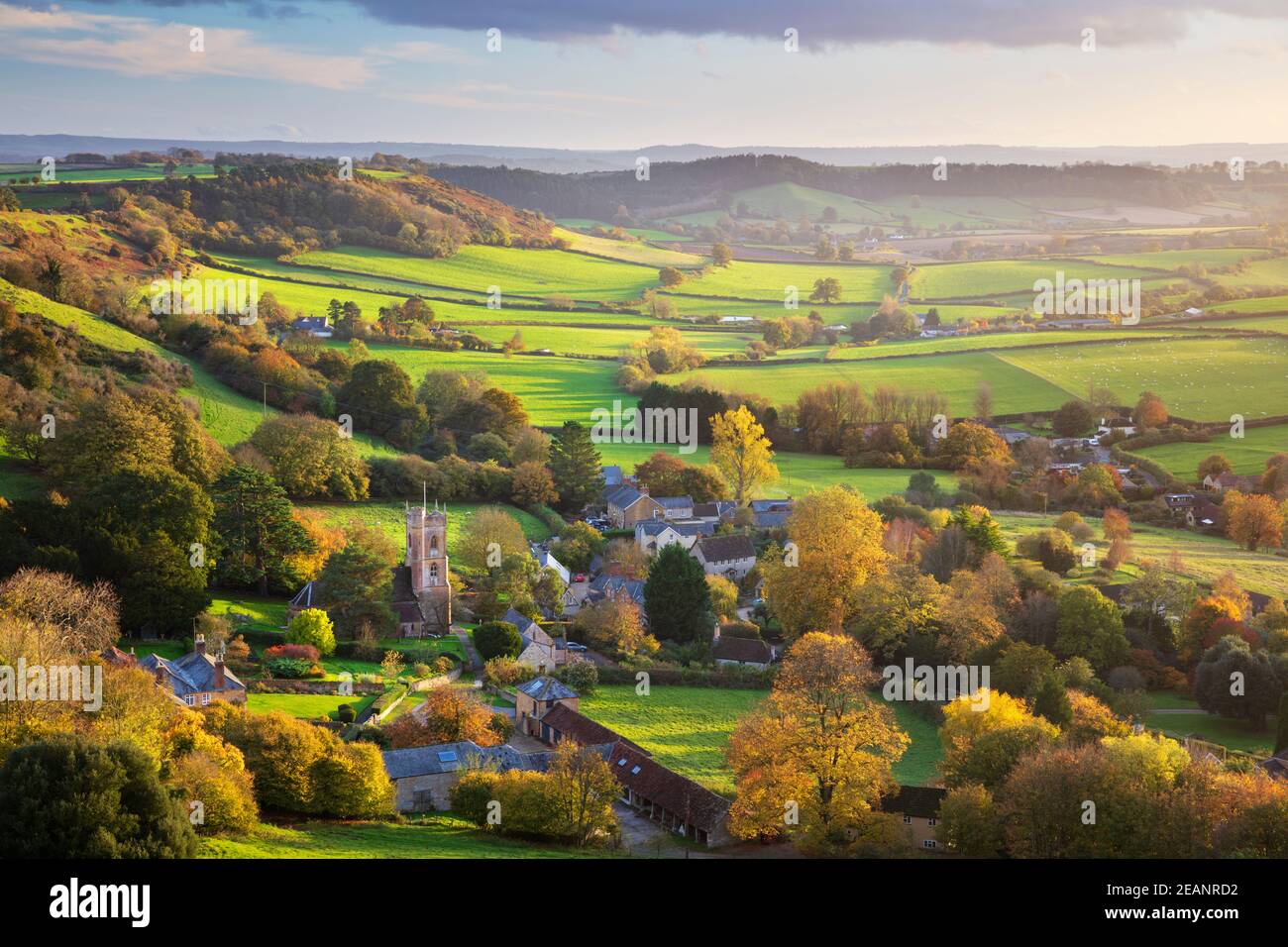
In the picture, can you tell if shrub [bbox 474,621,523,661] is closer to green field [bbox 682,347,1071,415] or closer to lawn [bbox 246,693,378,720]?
lawn [bbox 246,693,378,720]

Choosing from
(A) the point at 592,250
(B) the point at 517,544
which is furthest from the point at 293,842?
(A) the point at 592,250

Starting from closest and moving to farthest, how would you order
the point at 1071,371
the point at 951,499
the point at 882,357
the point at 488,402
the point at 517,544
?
the point at 517,544, the point at 951,499, the point at 488,402, the point at 1071,371, the point at 882,357

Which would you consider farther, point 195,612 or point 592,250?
point 592,250

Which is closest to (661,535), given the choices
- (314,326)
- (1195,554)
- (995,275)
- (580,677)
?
(580,677)

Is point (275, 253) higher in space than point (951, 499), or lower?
higher

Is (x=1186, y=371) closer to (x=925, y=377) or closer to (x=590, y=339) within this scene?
(x=925, y=377)

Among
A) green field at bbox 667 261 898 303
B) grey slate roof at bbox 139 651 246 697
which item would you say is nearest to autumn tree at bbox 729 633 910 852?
grey slate roof at bbox 139 651 246 697
